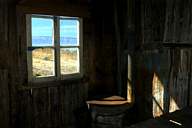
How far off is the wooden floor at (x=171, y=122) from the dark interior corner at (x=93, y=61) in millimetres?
1290

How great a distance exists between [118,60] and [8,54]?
1983 mm

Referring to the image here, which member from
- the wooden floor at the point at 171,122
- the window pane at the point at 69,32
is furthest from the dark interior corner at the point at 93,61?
the wooden floor at the point at 171,122

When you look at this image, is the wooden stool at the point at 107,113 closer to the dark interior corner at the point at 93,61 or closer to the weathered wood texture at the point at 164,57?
the dark interior corner at the point at 93,61

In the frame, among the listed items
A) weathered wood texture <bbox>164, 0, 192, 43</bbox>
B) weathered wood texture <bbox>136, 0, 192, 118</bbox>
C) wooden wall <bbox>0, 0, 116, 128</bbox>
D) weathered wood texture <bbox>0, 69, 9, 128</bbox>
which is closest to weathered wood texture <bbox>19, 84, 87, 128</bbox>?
wooden wall <bbox>0, 0, 116, 128</bbox>

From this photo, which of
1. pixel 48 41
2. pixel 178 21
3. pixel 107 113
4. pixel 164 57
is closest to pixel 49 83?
pixel 48 41

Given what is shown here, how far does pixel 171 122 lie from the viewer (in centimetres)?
195

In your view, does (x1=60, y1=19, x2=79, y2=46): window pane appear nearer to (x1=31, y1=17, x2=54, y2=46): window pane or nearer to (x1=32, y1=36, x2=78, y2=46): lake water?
(x1=32, y1=36, x2=78, y2=46): lake water

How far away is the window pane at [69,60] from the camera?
4691 mm

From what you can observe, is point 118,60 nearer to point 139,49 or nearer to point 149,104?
point 139,49

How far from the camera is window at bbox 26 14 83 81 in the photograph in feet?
14.1

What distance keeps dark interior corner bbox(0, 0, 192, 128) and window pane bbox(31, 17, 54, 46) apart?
16 millimetres

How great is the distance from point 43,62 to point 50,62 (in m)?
0.14

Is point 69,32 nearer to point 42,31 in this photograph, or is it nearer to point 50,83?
point 42,31

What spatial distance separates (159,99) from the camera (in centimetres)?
408
